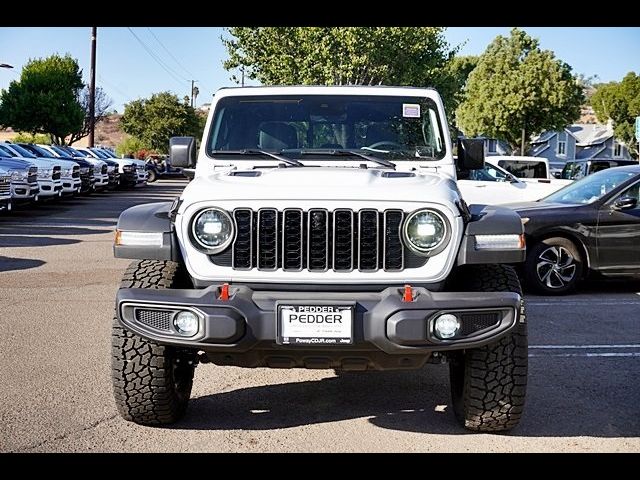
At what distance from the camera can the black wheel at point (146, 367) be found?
14.9 feet

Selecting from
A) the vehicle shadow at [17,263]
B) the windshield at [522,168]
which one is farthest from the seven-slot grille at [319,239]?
the windshield at [522,168]

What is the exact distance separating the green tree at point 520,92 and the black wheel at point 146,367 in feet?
146

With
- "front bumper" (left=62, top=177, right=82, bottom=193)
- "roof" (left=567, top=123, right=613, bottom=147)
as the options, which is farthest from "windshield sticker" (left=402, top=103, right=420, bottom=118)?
"roof" (left=567, top=123, right=613, bottom=147)

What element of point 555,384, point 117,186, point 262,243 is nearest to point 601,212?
point 555,384

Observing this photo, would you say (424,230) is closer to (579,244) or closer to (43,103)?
(579,244)

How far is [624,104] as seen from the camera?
6106cm

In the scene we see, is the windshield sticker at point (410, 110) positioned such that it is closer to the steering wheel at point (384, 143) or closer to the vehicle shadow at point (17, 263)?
the steering wheel at point (384, 143)

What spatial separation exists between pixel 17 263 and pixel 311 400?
7467mm

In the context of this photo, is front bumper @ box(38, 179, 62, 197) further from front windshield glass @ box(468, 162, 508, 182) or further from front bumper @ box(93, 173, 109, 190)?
front windshield glass @ box(468, 162, 508, 182)

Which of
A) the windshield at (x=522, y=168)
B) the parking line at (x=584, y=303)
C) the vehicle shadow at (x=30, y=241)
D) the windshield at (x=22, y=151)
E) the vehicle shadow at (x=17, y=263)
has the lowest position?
the parking line at (x=584, y=303)

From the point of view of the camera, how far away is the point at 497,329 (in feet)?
14.0

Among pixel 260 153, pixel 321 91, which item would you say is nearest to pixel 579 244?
pixel 321 91

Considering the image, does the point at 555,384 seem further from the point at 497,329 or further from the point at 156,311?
the point at 156,311

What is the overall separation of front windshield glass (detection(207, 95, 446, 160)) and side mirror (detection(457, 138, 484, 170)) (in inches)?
8.6
